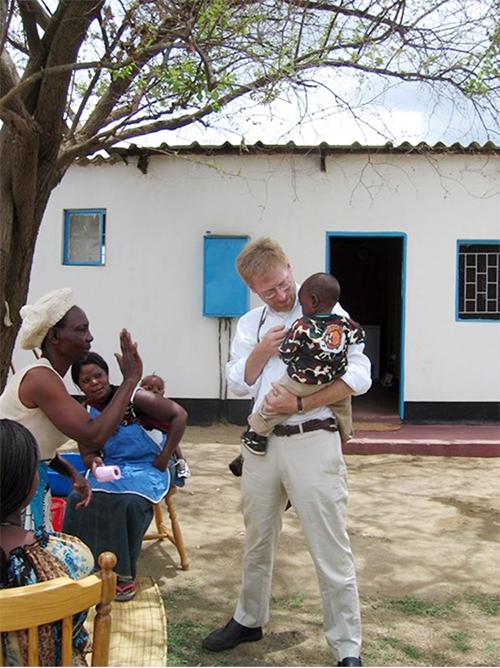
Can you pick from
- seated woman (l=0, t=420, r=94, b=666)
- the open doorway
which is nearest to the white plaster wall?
the open doorway

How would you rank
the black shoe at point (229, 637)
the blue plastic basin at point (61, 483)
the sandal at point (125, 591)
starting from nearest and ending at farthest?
the black shoe at point (229, 637) → the sandal at point (125, 591) → the blue plastic basin at point (61, 483)

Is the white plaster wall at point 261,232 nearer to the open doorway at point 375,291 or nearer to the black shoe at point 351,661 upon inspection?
the open doorway at point 375,291

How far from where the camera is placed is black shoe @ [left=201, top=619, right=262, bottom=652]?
295cm

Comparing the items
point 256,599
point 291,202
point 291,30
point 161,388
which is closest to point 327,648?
point 256,599

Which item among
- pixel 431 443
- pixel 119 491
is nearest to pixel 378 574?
pixel 119 491

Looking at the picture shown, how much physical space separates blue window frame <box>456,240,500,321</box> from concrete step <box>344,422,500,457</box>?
1.41m

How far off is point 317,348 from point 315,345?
1 centimetres

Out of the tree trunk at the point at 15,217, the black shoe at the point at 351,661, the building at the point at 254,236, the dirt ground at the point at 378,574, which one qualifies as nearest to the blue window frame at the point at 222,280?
the building at the point at 254,236

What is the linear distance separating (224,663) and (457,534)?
7.52 feet

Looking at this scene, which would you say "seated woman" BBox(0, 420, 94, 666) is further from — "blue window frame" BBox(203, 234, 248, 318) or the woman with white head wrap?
"blue window frame" BBox(203, 234, 248, 318)

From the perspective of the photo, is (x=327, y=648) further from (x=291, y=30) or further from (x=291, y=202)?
(x=291, y=202)

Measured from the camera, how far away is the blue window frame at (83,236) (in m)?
8.24

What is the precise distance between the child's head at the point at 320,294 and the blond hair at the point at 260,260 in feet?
0.48

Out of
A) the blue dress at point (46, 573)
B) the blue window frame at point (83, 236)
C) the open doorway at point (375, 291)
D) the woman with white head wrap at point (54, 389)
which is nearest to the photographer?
the blue dress at point (46, 573)
